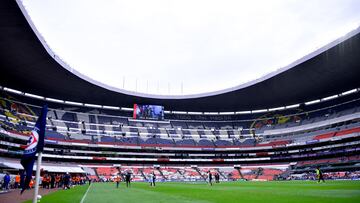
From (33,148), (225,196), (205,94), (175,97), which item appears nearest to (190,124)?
(175,97)

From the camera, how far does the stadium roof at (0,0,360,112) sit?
35781 mm

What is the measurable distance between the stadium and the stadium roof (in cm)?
21

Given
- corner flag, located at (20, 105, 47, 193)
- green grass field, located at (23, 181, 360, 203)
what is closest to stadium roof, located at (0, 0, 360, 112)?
green grass field, located at (23, 181, 360, 203)

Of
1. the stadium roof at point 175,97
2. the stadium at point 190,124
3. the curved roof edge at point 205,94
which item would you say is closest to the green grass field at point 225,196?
the curved roof edge at point 205,94

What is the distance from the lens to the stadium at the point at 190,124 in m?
46.5

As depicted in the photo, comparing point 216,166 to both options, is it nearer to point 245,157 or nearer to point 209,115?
point 245,157

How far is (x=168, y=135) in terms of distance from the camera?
240ft

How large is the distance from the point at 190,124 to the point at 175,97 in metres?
14.9

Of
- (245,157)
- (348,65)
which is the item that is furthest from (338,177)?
(245,157)

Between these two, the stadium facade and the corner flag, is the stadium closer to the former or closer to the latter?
the stadium facade

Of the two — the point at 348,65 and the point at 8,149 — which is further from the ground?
the point at 348,65

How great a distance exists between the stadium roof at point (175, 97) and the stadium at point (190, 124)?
0.70ft

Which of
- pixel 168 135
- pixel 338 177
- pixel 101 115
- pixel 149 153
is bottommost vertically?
pixel 338 177

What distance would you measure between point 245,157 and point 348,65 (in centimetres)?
3263
